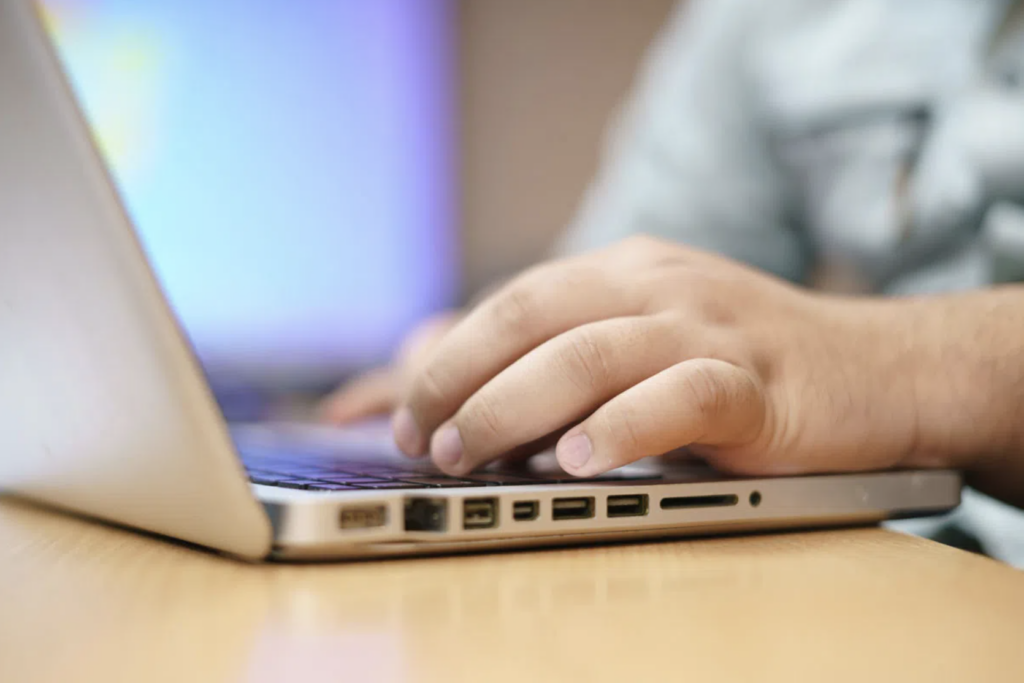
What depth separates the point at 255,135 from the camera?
1.71m

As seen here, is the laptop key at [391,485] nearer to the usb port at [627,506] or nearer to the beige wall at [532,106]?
the usb port at [627,506]

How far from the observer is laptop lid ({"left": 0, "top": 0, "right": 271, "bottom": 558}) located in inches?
10.9

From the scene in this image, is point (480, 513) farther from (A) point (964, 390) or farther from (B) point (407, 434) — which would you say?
(A) point (964, 390)

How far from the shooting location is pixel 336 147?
182 centimetres

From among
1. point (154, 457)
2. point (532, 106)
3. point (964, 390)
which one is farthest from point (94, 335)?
point (532, 106)

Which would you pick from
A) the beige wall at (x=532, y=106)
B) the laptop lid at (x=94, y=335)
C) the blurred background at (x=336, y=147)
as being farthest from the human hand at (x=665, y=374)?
the beige wall at (x=532, y=106)

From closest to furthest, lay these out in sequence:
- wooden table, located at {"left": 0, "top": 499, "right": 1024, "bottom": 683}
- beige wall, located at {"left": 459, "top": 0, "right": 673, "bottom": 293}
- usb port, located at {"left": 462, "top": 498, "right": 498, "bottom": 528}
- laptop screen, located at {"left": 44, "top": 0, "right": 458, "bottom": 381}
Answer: wooden table, located at {"left": 0, "top": 499, "right": 1024, "bottom": 683}, usb port, located at {"left": 462, "top": 498, "right": 498, "bottom": 528}, laptop screen, located at {"left": 44, "top": 0, "right": 458, "bottom": 381}, beige wall, located at {"left": 459, "top": 0, "right": 673, "bottom": 293}

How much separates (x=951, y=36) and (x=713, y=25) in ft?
1.30

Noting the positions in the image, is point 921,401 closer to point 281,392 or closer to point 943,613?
point 943,613

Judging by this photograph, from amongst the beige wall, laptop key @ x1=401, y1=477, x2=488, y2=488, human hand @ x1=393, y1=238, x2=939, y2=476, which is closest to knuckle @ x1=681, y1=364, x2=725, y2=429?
human hand @ x1=393, y1=238, x2=939, y2=476

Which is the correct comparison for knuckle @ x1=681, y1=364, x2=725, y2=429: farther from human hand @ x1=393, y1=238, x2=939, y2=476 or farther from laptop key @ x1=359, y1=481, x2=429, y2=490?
laptop key @ x1=359, y1=481, x2=429, y2=490

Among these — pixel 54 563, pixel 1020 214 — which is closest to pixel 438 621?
pixel 54 563

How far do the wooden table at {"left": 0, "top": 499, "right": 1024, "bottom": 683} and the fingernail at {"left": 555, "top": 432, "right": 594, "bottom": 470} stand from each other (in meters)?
0.04

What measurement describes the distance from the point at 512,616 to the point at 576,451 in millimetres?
122
